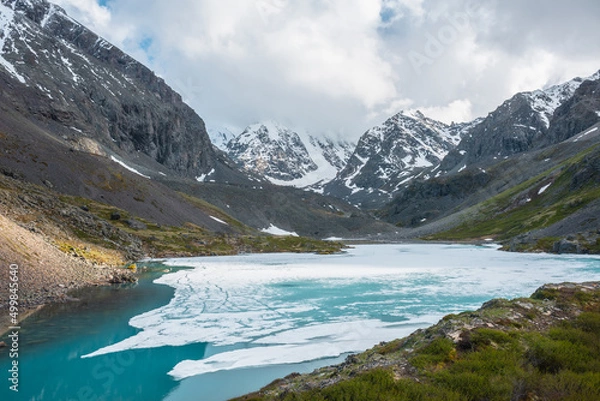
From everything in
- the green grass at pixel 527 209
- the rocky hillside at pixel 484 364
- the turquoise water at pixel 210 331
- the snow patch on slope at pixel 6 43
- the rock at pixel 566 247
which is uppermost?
the snow patch on slope at pixel 6 43

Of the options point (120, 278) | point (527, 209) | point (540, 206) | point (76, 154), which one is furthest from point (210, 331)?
point (527, 209)

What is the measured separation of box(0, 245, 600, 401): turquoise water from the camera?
14.6m

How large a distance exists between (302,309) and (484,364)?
19.6 m

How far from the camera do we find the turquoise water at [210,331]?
1463cm

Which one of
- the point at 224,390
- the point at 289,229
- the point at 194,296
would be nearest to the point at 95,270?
the point at 194,296

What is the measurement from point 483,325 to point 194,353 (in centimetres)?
1274

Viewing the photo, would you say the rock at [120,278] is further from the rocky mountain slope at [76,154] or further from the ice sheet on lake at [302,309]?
the rocky mountain slope at [76,154]

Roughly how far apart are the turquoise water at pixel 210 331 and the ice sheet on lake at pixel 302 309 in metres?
0.08

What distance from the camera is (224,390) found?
13727 mm

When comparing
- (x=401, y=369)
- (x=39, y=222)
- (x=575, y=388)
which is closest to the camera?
(x=575, y=388)

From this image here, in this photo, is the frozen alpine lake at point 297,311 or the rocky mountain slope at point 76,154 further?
the rocky mountain slope at point 76,154

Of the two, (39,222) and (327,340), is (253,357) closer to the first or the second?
(327,340)

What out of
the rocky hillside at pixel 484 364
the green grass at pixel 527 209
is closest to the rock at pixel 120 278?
the rocky hillside at pixel 484 364

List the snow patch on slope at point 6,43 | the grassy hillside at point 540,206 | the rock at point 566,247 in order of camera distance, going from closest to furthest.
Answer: the rock at point 566,247
the grassy hillside at point 540,206
the snow patch on slope at point 6,43
